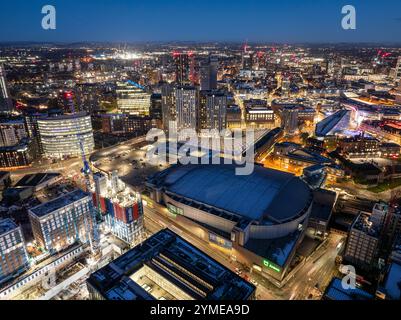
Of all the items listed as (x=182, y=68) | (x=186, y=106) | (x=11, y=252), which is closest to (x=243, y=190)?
(x=11, y=252)

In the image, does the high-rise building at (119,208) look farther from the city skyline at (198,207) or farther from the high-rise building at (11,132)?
Result: the high-rise building at (11,132)

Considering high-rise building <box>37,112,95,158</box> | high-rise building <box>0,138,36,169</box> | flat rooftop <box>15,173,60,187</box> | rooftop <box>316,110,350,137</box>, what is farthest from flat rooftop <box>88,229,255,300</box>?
rooftop <box>316,110,350,137</box>

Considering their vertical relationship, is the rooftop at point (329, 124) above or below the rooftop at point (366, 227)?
above

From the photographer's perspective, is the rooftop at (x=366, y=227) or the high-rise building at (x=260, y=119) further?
the high-rise building at (x=260, y=119)

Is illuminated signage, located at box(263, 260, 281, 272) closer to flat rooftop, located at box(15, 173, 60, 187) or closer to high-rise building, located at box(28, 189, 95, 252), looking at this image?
high-rise building, located at box(28, 189, 95, 252)

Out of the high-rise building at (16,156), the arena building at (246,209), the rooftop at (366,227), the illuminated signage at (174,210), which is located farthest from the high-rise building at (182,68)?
the rooftop at (366,227)

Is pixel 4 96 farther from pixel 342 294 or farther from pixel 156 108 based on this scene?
pixel 342 294
